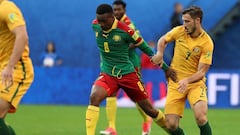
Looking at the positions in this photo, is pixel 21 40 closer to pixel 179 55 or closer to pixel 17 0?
pixel 179 55

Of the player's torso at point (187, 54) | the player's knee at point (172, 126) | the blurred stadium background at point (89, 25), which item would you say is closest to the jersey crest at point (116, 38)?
the player's torso at point (187, 54)

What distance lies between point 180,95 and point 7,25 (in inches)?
129

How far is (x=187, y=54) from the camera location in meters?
10.9

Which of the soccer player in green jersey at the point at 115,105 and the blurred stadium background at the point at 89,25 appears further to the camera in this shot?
the blurred stadium background at the point at 89,25

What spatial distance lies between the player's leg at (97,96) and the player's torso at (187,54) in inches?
41.8

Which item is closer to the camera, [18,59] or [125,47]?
[18,59]

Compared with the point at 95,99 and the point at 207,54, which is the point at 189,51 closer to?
the point at 207,54

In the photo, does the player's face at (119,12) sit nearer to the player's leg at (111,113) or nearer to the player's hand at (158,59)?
the player's leg at (111,113)

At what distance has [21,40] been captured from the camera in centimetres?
865

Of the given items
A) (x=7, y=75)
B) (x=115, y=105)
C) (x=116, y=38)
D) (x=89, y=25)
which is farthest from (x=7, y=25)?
(x=89, y=25)

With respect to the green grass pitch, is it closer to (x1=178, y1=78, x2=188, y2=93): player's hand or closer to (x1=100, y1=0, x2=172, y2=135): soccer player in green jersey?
(x1=100, y1=0, x2=172, y2=135): soccer player in green jersey

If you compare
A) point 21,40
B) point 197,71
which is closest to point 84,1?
point 197,71

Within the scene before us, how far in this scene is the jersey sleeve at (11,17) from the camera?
28.8 ft

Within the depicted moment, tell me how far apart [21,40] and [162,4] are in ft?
62.3
